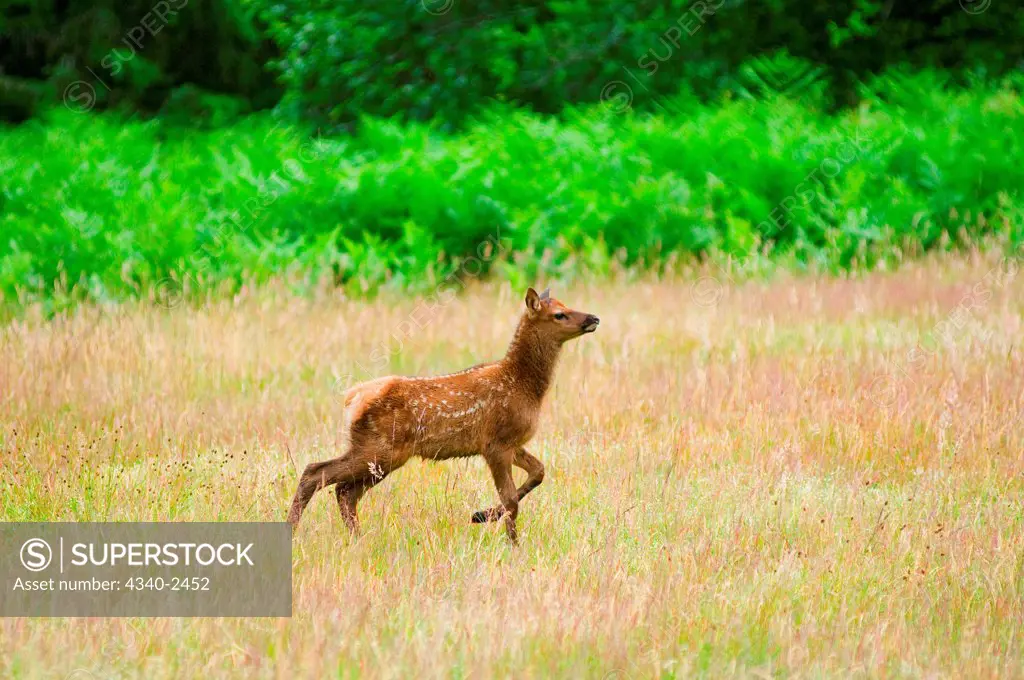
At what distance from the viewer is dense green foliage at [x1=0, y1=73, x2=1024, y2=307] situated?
14031 millimetres

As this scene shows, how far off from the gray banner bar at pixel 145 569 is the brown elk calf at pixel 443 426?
1.27ft

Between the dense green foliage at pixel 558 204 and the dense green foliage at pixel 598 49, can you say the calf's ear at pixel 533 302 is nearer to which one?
the dense green foliage at pixel 558 204

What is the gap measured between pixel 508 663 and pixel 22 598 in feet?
6.60

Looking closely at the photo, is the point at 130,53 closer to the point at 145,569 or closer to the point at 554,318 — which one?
the point at 554,318

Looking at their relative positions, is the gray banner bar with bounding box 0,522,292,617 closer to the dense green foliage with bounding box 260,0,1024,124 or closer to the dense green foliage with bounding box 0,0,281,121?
the dense green foliage with bounding box 260,0,1024,124

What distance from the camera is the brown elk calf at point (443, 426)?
242 inches

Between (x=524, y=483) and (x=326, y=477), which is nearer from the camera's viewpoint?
(x=326, y=477)

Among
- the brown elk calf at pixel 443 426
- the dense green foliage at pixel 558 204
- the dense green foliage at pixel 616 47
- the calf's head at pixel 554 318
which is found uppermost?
the dense green foliage at pixel 616 47

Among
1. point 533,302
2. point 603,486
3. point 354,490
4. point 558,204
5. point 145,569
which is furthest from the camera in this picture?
point 558,204

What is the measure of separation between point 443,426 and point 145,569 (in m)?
1.48

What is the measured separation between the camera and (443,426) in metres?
6.25

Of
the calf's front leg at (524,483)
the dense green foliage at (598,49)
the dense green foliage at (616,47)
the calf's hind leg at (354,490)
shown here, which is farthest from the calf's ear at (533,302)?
the dense green foliage at (616,47)

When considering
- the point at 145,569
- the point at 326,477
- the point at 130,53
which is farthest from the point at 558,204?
the point at 130,53

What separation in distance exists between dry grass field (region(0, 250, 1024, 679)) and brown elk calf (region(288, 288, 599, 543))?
8.7 inches
